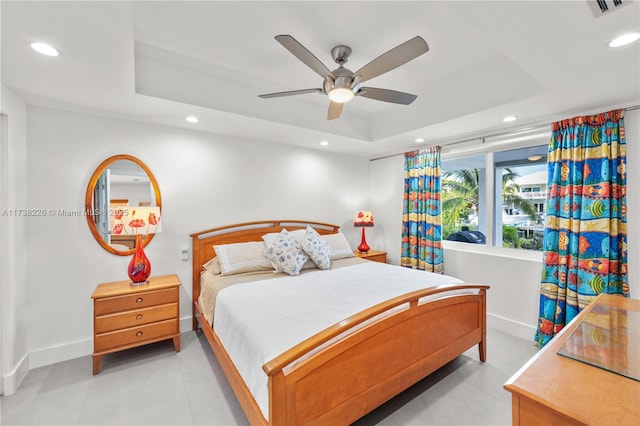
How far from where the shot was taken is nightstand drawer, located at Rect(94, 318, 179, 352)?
235cm

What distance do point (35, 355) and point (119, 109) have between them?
2341mm

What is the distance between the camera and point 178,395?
2.10 metres

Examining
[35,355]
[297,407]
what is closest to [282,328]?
[297,407]

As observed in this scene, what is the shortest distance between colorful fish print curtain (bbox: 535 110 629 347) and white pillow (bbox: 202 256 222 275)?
11.1ft

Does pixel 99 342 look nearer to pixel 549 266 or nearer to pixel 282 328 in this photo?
pixel 282 328

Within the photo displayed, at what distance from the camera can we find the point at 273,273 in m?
2.98

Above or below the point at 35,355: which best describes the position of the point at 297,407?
above

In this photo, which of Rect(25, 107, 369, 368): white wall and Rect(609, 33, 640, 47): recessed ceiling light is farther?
Rect(25, 107, 369, 368): white wall

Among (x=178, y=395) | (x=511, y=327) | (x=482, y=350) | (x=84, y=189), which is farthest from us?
(x=511, y=327)

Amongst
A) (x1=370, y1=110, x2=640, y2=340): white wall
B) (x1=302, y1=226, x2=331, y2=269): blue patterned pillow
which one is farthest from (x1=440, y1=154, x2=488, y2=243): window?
(x1=302, y1=226, x2=331, y2=269): blue patterned pillow

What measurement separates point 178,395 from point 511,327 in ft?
11.2

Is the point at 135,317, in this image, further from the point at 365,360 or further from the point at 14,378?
the point at 365,360

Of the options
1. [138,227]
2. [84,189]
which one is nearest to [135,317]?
[138,227]

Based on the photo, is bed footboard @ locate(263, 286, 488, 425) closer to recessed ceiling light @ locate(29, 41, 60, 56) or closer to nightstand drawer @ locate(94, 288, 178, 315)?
nightstand drawer @ locate(94, 288, 178, 315)
